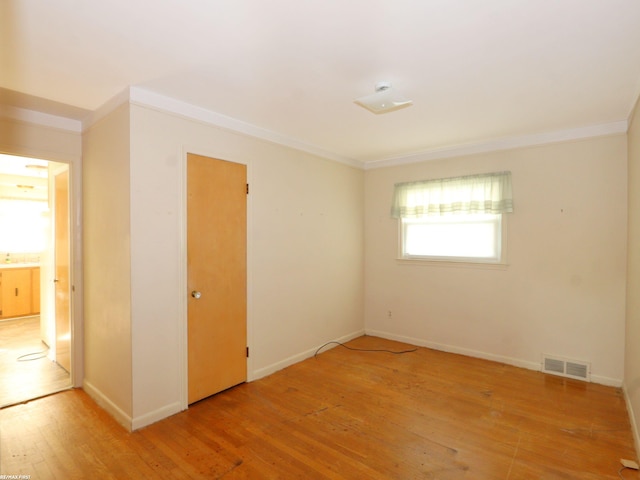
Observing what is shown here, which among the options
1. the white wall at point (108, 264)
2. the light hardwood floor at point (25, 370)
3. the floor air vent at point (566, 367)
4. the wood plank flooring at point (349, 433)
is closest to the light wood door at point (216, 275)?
the wood plank flooring at point (349, 433)

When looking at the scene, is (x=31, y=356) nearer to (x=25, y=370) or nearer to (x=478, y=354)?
(x=25, y=370)

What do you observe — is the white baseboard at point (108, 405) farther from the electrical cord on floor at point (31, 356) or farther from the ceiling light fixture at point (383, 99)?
the ceiling light fixture at point (383, 99)

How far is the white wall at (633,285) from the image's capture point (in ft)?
8.18

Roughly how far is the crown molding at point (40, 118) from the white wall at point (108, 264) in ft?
0.47

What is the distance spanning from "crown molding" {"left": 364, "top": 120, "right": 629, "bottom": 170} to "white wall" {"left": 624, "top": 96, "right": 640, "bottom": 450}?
24 centimetres

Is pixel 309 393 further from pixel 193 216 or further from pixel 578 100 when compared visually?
pixel 578 100

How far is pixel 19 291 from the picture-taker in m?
5.87

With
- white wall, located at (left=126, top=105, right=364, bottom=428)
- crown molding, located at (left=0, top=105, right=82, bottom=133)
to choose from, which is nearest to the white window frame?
white wall, located at (left=126, top=105, right=364, bottom=428)

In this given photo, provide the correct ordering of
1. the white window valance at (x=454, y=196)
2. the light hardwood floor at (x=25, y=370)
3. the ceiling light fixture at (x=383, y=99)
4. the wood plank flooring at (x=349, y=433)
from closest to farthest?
the wood plank flooring at (x=349, y=433) → the ceiling light fixture at (x=383, y=99) → the light hardwood floor at (x=25, y=370) → the white window valance at (x=454, y=196)

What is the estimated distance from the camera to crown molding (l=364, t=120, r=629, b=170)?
10.8ft

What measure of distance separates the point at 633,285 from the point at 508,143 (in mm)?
1859

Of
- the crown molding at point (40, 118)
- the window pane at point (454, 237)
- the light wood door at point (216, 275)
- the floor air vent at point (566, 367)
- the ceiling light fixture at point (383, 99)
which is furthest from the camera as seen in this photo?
the window pane at point (454, 237)

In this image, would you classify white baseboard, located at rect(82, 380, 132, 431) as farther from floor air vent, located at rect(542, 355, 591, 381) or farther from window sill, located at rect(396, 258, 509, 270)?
floor air vent, located at rect(542, 355, 591, 381)

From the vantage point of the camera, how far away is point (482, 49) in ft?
6.63
